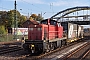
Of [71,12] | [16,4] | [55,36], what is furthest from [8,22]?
[55,36]

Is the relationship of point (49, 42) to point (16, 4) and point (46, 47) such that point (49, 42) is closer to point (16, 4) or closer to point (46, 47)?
point (46, 47)

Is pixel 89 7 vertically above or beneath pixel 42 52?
above

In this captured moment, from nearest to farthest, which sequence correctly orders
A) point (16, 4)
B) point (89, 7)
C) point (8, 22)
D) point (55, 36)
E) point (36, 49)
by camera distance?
point (36, 49)
point (55, 36)
point (16, 4)
point (8, 22)
point (89, 7)

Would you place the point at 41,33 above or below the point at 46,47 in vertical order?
above

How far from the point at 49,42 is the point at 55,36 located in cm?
354

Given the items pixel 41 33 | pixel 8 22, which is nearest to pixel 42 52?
pixel 41 33

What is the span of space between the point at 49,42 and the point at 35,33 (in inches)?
71.1

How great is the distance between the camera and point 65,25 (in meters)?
32.8

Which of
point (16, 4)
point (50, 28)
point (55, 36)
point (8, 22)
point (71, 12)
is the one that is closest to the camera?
point (50, 28)

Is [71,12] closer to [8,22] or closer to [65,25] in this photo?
[8,22]

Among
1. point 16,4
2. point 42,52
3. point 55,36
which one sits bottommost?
point 42,52

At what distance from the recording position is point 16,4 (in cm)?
4331

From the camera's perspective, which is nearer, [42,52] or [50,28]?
[42,52]

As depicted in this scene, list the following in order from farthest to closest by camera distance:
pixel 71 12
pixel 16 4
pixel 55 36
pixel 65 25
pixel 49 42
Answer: pixel 71 12 < pixel 16 4 < pixel 65 25 < pixel 55 36 < pixel 49 42
